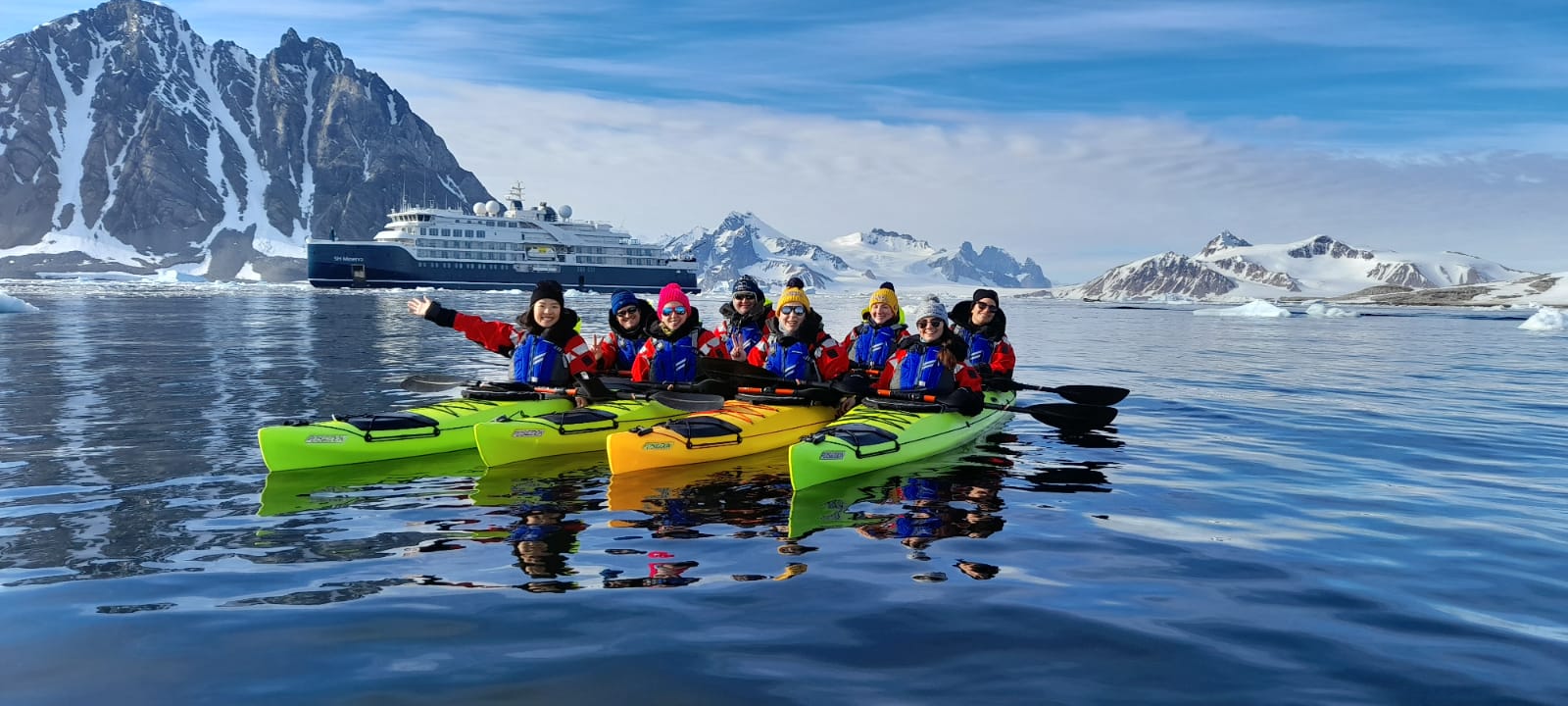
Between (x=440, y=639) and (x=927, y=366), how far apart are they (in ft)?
27.5

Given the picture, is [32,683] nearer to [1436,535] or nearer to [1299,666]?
[1299,666]

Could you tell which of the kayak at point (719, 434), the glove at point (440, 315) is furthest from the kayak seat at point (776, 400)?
the glove at point (440, 315)

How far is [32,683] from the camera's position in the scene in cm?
490

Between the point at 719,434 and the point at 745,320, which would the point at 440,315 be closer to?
the point at 719,434

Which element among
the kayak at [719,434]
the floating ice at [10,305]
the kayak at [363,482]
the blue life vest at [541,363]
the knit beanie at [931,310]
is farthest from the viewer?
the floating ice at [10,305]

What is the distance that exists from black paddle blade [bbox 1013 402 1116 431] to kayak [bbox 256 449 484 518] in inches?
315

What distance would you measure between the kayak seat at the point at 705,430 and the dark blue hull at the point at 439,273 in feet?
311

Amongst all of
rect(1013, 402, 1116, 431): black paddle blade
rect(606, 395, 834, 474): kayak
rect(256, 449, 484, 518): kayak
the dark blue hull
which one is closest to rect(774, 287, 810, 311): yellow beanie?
rect(606, 395, 834, 474): kayak

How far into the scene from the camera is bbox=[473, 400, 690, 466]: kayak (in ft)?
36.8

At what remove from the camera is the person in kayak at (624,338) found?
1405 cm

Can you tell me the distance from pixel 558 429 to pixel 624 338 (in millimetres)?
2728

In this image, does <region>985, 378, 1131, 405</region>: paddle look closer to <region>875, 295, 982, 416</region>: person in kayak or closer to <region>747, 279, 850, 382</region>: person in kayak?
<region>875, 295, 982, 416</region>: person in kayak

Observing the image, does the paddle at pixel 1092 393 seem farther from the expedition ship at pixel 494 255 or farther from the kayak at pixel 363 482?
the expedition ship at pixel 494 255

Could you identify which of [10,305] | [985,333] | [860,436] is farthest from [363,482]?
[10,305]
